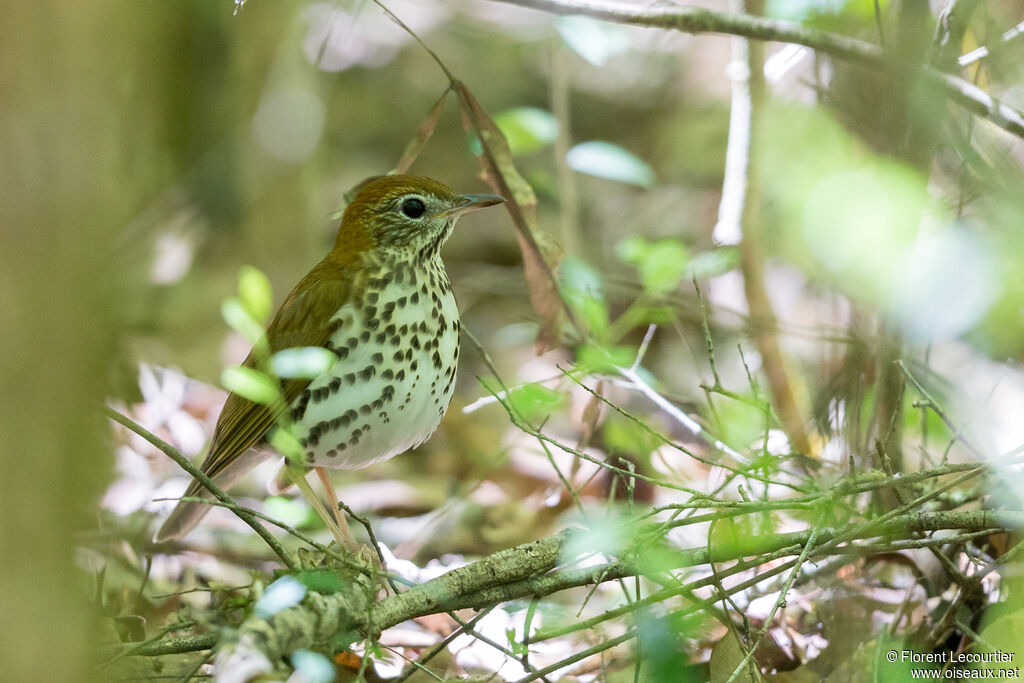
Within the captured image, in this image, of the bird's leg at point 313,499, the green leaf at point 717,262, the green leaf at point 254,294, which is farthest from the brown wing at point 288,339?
the green leaf at point 717,262

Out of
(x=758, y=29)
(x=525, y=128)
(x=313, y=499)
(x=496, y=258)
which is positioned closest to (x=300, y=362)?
(x=313, y=499)

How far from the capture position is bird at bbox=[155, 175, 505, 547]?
2.50 meters

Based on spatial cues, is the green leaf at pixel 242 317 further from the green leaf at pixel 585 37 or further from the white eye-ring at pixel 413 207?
the green leaf at pixel 585 37

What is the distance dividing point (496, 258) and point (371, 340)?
3533mm

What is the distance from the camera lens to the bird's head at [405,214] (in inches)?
110

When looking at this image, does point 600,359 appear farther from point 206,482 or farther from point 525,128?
point 206,482

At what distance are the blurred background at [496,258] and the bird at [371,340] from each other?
11.1 inches

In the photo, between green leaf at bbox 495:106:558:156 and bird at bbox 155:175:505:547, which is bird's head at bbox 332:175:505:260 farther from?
green leaf at bbox 495:106:558:156

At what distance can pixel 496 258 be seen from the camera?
235 inches

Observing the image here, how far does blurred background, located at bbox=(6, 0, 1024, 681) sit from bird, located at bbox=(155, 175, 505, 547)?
0.28 m

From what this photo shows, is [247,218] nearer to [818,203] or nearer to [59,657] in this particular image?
[818,203]

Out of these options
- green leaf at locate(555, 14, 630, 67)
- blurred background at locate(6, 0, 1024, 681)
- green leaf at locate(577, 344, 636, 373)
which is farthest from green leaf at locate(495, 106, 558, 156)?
green leaf at locate(577, 344, 636, 373)

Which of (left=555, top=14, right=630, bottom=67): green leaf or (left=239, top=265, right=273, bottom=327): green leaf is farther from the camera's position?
(left=555, top=14, right=630, bottom=67): green leaf

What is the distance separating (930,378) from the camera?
3500 mm
